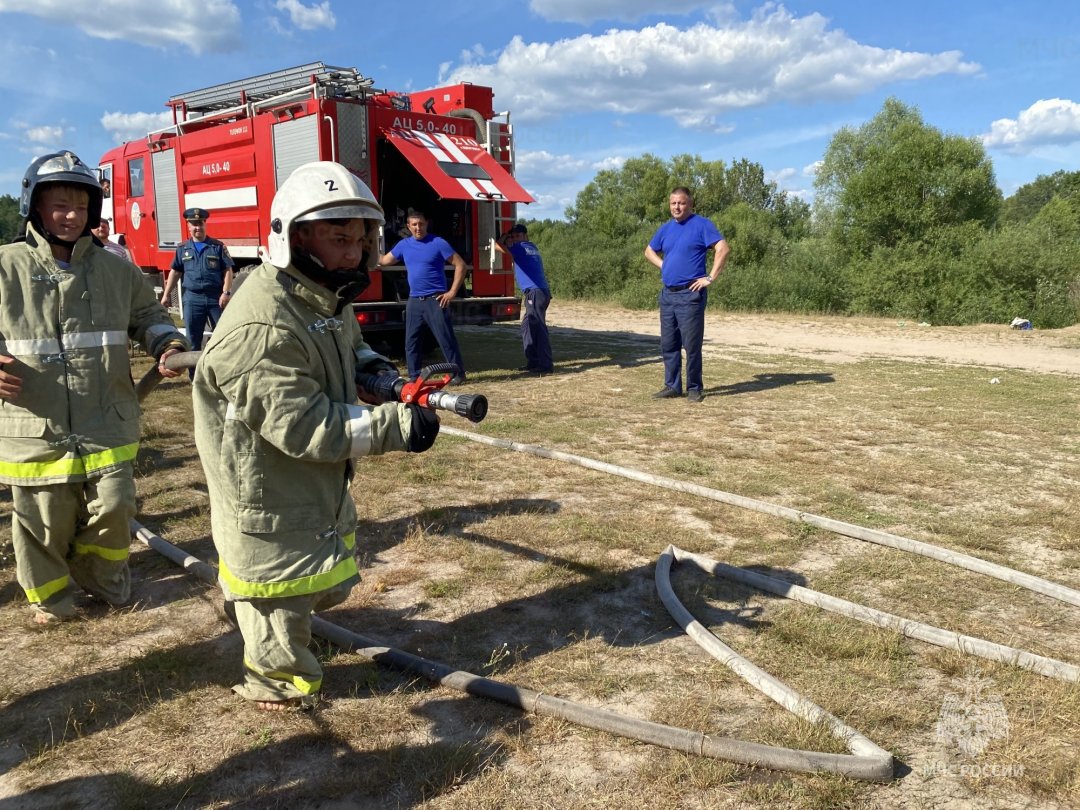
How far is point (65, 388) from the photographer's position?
3338 mm

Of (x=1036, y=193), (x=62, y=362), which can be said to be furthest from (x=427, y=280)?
(x=1036, y=193)

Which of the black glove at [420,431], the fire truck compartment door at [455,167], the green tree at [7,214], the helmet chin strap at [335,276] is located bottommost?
the black glove at [420,431]

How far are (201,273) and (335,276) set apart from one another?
22.5ft

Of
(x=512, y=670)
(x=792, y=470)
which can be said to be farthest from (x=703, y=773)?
(x=792, y=470)

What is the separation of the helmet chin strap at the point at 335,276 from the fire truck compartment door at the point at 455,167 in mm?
6307

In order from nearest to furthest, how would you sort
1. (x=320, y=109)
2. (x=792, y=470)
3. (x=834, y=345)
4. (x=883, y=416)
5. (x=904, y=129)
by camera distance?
(x=792, y=470) < (x=883, y=416) < (x=320, y=109) < (x=834, y=345) < (x=904, y=129)

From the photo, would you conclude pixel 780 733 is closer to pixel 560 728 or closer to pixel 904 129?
pixel 560 728

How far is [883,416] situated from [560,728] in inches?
238

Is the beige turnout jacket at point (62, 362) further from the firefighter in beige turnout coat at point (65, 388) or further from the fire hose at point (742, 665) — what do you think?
the fire hose at point (742, 665)

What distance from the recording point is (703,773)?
7.59 ft

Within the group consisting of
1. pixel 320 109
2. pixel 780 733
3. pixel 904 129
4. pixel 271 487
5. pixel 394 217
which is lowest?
pixel 780 733

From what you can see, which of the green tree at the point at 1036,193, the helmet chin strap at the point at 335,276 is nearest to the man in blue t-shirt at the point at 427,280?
the helmet chin strap at the point at 335,276

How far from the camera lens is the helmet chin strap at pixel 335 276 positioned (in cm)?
245

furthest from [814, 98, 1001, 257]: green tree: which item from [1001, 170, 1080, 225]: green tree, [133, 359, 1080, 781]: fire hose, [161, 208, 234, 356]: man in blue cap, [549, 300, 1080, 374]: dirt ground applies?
[1001, 170, 1080, 225]: green tree
